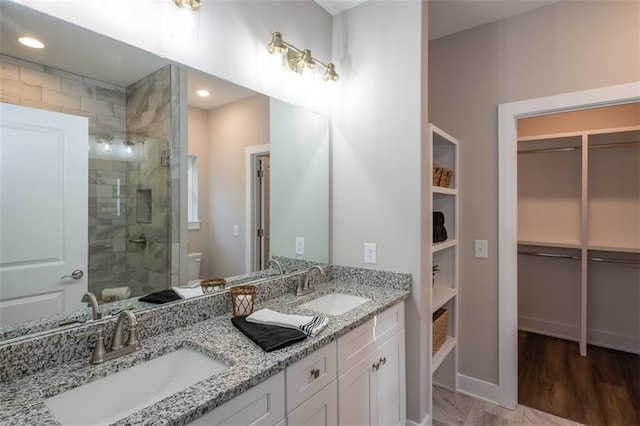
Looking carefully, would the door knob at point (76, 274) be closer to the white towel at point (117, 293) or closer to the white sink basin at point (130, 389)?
the white towel at point (117, 293)

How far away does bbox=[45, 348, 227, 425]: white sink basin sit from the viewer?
90 centimetres

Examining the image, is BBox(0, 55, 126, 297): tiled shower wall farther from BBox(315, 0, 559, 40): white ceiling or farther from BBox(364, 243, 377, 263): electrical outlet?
BBox(315, 0, 559, 40): white ceiling

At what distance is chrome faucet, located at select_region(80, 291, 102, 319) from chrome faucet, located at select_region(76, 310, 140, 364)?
3.3 inches

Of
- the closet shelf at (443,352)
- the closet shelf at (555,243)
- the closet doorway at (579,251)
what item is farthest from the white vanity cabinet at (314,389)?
the closet shelf at (555,243)

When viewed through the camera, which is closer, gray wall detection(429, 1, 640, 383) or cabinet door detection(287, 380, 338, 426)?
cabinet door detection(287, 380, 338, 426)

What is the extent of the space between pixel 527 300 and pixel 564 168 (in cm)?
147

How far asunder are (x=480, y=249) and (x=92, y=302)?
239cm

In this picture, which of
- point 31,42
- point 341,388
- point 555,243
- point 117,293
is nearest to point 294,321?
point 341,388

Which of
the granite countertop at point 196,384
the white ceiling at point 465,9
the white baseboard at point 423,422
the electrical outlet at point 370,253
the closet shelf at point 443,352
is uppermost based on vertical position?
the white ceiling at point 465,9

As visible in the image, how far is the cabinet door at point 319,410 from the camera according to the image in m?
1.16

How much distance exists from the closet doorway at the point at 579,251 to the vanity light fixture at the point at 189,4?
2.83 m

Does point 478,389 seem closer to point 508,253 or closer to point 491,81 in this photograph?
point 508,253

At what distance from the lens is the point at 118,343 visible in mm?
1094

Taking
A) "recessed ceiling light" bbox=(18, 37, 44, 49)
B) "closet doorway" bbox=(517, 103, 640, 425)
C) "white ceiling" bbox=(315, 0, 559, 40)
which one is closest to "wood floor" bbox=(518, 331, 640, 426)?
"closet doorway" bbox=(517, 103, 640, 425)
